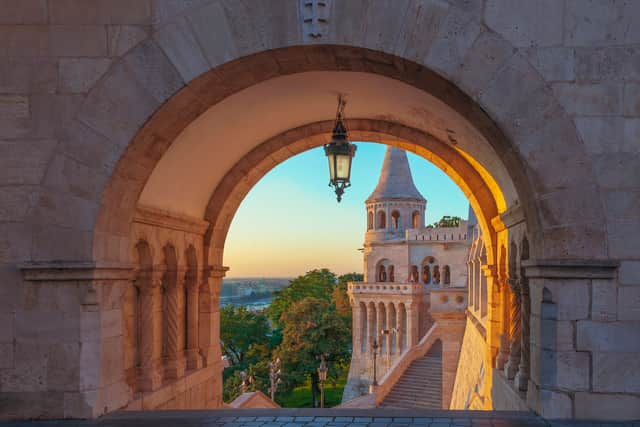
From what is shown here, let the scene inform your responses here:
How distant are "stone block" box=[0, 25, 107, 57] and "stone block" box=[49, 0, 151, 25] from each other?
0.22 ft

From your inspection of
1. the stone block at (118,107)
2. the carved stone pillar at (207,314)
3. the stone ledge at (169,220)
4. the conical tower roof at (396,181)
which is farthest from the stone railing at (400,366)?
the stone block at (118,107)

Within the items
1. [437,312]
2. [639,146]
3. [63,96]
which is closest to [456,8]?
[639,146]

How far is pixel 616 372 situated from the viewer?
15.2ft

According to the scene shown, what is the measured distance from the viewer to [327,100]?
7.34 meters

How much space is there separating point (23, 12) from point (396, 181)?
50.1 m

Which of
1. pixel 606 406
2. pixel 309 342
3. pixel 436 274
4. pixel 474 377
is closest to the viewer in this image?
pixel 606 406

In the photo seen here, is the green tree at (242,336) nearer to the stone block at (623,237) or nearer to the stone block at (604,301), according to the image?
the stone block at (604,301)

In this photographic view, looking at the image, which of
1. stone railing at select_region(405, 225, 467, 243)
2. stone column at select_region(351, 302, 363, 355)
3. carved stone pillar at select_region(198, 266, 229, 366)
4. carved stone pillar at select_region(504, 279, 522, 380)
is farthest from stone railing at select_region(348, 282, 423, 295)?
carved stone pillar at select_region(504, 279, 522, 380)

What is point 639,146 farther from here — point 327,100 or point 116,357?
point 116,357

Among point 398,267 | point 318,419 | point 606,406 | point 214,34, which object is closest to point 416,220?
point 398,267

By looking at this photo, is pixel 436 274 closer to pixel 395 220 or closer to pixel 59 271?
pixel 395 220

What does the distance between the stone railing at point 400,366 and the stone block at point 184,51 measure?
2358cm

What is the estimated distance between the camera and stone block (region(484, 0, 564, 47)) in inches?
189

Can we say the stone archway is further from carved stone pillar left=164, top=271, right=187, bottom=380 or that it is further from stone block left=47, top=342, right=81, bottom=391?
carved stone pillar left=164, top=271, right=187, bottom=380
